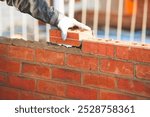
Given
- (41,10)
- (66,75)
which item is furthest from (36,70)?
(41,10)

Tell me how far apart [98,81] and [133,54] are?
0.34m

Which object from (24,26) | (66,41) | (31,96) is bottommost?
(31,96)

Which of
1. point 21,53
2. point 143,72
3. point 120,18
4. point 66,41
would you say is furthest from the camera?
point 21,53

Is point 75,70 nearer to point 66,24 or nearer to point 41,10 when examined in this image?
point 66,24

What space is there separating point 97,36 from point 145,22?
14.6 inches

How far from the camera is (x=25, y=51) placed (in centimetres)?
261

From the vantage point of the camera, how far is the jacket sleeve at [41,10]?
2369mm

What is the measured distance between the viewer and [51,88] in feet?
8.42

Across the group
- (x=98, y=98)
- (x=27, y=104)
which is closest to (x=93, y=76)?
(x=98, y=98)

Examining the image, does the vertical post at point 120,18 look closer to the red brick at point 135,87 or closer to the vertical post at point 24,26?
the red brick at point 135,87

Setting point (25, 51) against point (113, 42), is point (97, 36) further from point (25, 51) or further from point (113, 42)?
point (25, 51)

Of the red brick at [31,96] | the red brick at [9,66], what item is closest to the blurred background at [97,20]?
→ the red brick at [9,66]

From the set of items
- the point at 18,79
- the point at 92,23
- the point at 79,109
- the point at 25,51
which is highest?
the point at 92,23

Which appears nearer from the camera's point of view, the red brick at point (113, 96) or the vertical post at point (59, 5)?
the red brick at point (113, 96)
